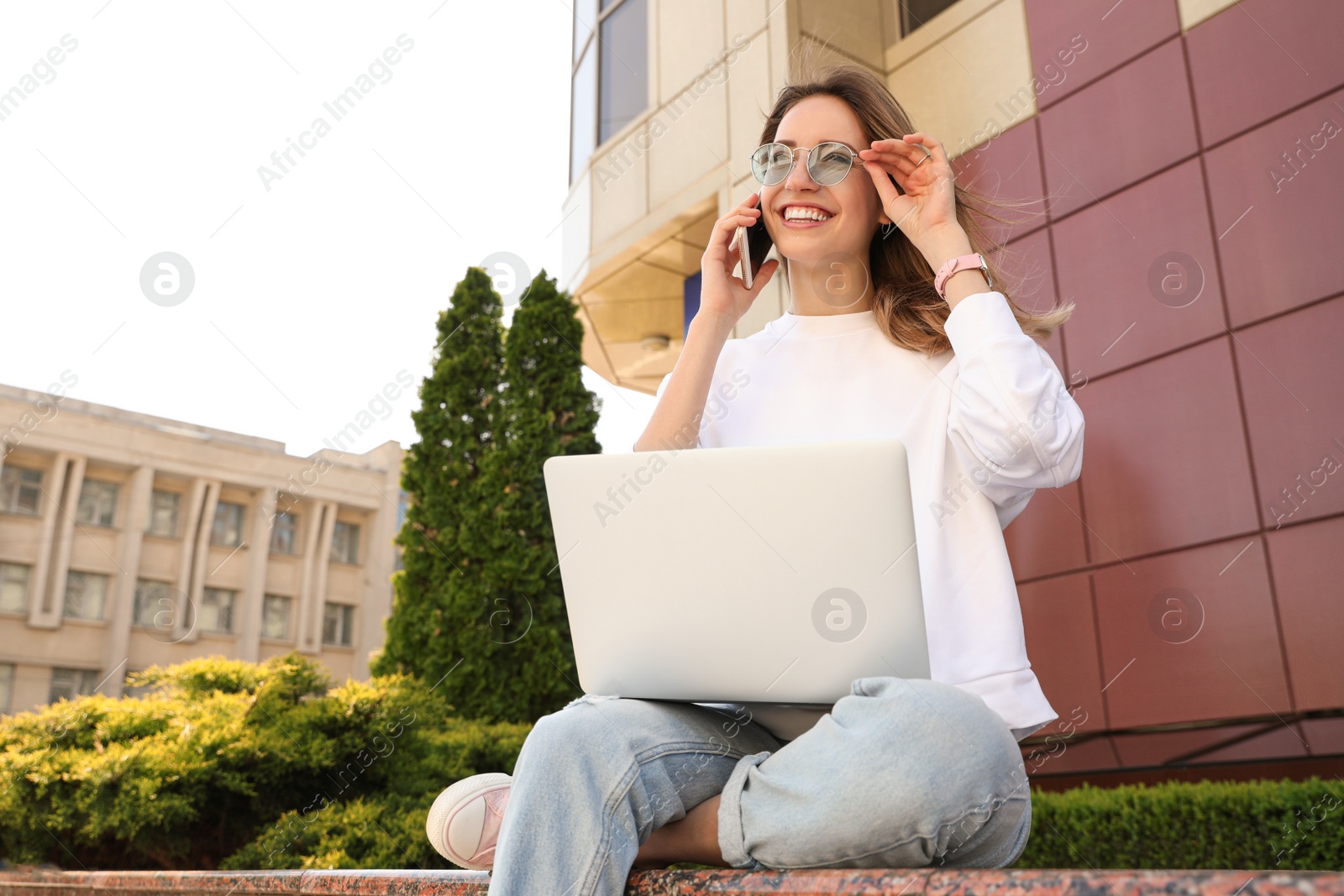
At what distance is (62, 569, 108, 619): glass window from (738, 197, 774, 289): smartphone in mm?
25782

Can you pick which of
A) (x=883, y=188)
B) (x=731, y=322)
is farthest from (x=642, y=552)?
(x=883, y=188)

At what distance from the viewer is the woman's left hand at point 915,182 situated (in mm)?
1802

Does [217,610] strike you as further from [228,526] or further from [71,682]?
[71,682]

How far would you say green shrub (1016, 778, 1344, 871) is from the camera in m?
2.97

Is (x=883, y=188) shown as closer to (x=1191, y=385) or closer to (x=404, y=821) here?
(x=1191, y=385)

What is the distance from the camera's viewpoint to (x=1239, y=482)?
12.1 ft

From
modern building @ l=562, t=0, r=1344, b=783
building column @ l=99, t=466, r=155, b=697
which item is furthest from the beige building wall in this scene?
building column @ l=99, t=466, r=155, b=697

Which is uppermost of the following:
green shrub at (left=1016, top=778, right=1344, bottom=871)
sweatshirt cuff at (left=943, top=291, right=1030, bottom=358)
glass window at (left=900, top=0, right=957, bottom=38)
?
glass window at (left=900, top=0, right=957, bottom=38)

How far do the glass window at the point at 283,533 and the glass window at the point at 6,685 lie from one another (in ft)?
21.6

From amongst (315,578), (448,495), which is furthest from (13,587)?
(448,495)

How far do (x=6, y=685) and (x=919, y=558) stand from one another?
25.9 meters

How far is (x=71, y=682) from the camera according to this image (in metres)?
22.5

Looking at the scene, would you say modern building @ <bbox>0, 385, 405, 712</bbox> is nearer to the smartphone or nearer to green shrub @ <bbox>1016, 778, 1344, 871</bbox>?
green shrub @ <bbox>1016, 778, 1344, 871</bbox>

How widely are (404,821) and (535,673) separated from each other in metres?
2.56
